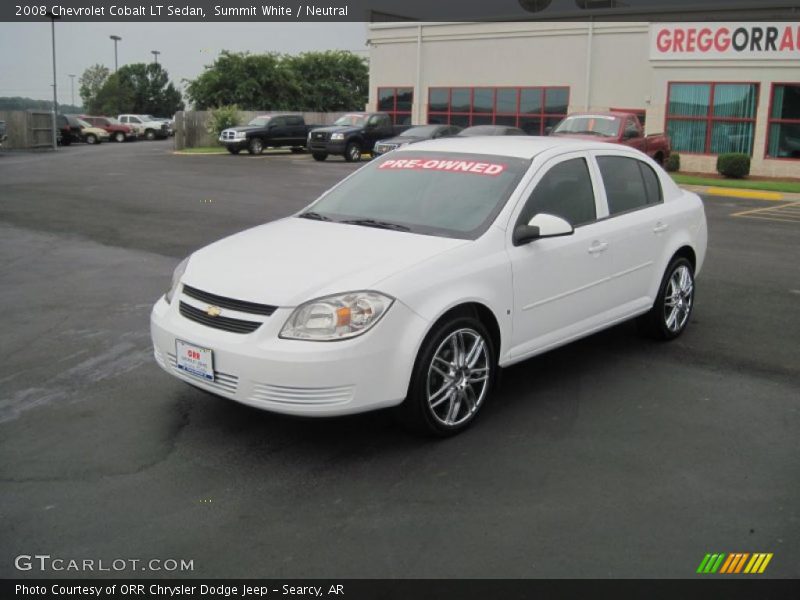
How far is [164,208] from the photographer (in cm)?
1620

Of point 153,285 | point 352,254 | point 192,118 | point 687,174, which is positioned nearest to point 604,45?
point 687,174

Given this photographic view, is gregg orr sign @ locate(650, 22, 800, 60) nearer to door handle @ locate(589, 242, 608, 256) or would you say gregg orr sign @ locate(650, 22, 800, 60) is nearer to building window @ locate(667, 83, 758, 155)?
building window @ locate(667, 83, 758, 155)

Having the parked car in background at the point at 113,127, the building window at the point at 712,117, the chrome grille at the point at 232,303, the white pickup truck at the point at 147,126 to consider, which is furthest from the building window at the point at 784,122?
the white pickup truck at the point at 147,126

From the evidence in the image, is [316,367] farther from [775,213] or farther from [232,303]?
[775,213]

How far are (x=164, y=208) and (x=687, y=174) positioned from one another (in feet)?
58.2

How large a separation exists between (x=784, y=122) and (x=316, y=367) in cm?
2558

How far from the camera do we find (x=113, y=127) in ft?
176

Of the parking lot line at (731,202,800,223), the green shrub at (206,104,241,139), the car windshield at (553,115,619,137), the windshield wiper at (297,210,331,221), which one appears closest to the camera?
the windshield wiper at (297,210,331,221)

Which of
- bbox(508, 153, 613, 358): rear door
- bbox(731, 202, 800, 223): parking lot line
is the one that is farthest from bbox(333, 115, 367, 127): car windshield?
bbox(508, 153, 613, 358): rear door

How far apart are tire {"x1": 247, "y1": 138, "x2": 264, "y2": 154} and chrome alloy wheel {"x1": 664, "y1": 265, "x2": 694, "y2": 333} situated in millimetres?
30677

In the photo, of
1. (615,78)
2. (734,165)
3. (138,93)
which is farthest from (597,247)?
(138,93)

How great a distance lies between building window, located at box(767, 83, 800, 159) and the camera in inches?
1027
